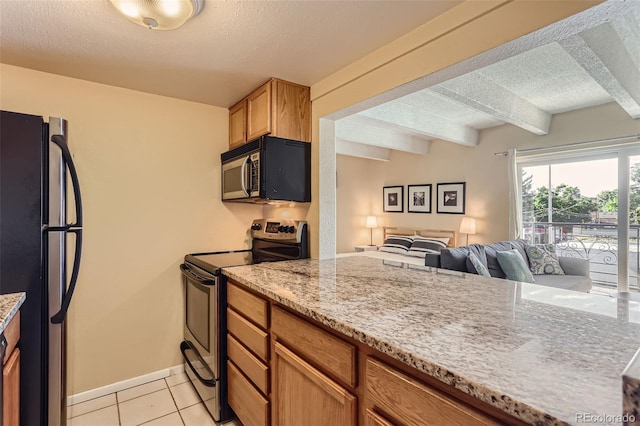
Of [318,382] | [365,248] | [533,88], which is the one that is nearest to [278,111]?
[318,382]

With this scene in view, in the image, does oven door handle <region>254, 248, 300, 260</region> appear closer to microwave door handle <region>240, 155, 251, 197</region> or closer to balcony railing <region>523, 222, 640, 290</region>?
microwave door handle <region>240, 155, 251, 197</region>

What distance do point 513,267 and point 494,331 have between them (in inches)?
109

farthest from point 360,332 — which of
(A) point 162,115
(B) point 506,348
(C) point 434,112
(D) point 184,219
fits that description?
(C) point 434,112

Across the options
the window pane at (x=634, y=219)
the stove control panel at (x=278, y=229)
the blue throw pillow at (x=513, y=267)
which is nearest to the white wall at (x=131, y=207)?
the stove control panel at (x=278, y=229)

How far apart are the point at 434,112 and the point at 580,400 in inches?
144

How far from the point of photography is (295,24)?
142 cm

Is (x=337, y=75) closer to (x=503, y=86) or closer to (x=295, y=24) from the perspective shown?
(x=295, y=24)

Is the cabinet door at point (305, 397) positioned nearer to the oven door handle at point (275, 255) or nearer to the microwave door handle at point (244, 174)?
the oven door handle at point (275, 255)

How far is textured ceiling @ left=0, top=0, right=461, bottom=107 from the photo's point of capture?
1.30m

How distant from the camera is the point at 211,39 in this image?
1521 mm

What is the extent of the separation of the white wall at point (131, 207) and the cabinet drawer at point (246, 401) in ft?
2.74

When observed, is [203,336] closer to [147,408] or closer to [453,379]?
[147,408]

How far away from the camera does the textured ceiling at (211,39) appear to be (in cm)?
130

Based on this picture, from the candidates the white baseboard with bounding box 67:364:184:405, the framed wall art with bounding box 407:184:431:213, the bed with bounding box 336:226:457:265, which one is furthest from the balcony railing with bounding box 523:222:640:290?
the white baseboard with bounding box 67:364:184:405
